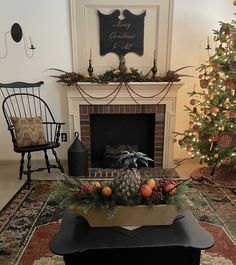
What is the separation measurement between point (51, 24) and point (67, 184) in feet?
8.43

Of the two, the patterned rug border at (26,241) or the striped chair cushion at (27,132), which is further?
the striped chair cushion at (27,132)

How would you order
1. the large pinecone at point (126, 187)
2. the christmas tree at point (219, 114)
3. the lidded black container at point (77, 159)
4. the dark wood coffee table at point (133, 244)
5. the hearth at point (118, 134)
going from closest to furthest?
1. the dark wood coffee table at point (133, 244)
2. the large pinecone at point (126, 187)
3. the christmas tree at point (219, 114)
4. the lidded black container at point (77, 159)
5. the hearth at point (118, 134)

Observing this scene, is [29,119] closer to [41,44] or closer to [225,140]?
[41,44]

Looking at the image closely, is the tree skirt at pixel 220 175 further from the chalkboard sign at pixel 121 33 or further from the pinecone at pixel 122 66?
the chalkboard sign at pixel 121 33

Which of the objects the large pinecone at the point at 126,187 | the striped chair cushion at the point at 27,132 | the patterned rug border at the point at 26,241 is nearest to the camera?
the large pinecone at the point at 126,187

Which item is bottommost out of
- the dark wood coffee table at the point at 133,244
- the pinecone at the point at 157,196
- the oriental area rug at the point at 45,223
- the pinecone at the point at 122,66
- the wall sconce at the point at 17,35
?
the oriental area rug at the point at 45,223

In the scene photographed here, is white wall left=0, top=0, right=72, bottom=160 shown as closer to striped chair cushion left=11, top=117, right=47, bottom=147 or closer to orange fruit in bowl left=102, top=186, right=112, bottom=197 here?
striped chair cushion left=11, top=117, right=47, bottom=147

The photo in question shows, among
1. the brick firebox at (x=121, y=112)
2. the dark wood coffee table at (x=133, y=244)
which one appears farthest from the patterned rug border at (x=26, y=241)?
the brick firebox at (x=121, y=112)

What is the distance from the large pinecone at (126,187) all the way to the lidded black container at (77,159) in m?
1.87

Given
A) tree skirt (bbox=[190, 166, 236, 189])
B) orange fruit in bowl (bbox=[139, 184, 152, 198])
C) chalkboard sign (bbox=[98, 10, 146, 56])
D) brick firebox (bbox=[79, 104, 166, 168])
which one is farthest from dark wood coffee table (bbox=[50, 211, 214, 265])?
chalkboard sign (bbox=[98, 10, 146, 56])

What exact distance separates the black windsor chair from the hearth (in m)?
0.59

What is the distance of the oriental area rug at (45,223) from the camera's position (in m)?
1.86

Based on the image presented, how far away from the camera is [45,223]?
2303 millimetres

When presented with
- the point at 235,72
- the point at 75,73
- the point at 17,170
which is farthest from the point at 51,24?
the point at 235,72
